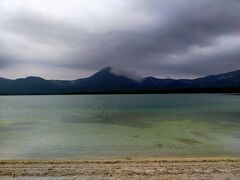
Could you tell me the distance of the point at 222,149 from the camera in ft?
66.6

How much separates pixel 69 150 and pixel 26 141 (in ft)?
20.4

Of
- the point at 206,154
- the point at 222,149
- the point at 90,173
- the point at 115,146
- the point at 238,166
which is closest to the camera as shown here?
the point at 90,173

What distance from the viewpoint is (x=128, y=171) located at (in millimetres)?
12656

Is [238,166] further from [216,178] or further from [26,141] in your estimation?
[26,141]

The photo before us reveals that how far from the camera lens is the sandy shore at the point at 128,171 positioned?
1177 cm

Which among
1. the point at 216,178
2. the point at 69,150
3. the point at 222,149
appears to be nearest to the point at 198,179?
the point at 216,178

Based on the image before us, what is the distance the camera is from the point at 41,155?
62.1 ft

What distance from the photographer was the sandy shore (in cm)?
1177

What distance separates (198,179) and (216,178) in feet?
2.81

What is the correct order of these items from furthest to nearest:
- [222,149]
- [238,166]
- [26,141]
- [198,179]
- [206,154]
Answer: [26,141], [222,149], [206,154], [238,166], [198,179]

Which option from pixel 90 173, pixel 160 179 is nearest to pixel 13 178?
pixel 90 173

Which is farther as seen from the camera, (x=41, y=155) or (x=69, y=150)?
(x=69, y=150)

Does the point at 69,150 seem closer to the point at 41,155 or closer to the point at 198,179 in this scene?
the point at 41,155

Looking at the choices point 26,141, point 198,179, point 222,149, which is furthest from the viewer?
point 26,141
